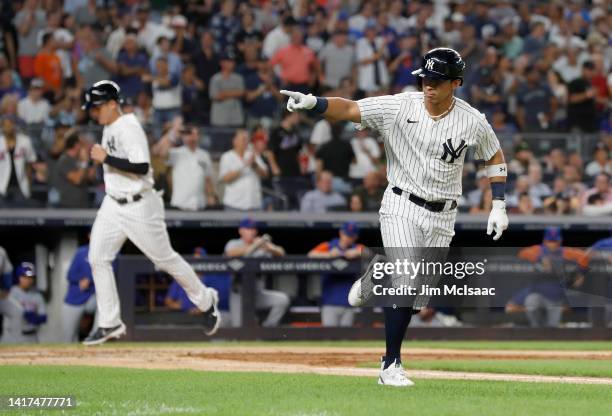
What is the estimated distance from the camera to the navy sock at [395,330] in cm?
712

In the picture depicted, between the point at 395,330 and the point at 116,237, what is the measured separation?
3.62 m

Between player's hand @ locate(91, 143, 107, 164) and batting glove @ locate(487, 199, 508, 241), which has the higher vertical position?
player's hand @ locate(91, 143, 107, 164)

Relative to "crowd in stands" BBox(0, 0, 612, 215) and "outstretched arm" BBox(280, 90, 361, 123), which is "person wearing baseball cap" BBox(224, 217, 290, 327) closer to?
"crowd in stands" BBox(0, 0, 612, 215)

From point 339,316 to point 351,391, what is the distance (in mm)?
6561

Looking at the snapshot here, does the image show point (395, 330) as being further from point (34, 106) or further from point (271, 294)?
point (34, 106)

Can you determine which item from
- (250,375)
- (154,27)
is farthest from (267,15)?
(250,375)

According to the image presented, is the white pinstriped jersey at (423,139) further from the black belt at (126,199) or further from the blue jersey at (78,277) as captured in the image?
the blue jersey at (78,277)

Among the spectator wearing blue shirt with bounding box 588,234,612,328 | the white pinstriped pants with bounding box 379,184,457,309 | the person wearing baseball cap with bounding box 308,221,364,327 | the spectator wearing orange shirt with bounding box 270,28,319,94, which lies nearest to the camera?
the white pinstriped pants with bounding box 379,184,457,309

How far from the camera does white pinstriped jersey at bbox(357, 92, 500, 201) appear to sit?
23.8ft

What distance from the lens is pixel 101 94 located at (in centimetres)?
1013

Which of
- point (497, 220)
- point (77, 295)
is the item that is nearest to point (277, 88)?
point (77, 295)

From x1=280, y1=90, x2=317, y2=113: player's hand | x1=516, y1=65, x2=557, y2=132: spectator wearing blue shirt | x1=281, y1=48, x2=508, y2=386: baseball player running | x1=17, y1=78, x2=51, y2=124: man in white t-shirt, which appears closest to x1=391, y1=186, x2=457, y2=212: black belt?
x1=281, y1=48, x2=508, y2=386: baseball player running

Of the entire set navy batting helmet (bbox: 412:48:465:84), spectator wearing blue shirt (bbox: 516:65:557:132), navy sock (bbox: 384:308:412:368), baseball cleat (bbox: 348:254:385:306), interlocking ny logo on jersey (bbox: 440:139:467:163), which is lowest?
navy sock (bbox: 384:308:412:368)

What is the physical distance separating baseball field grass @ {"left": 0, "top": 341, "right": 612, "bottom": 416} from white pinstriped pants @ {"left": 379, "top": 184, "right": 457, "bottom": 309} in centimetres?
73
